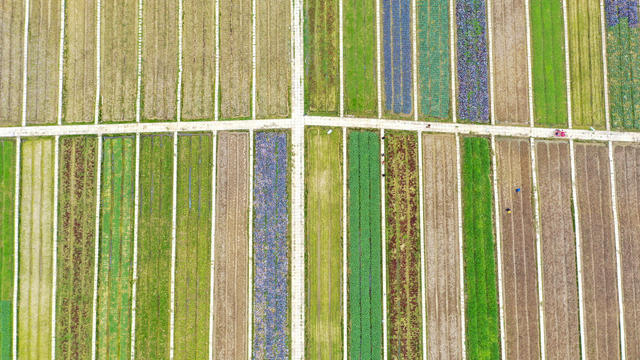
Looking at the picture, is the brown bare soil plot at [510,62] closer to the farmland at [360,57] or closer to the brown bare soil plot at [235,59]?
the farmland at [360,57]

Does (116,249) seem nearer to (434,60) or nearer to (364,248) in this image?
(364,248)

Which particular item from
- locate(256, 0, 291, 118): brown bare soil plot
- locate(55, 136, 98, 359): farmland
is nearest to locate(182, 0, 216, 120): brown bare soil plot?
locate(256, 0, 291, 118): brown bare soil plot

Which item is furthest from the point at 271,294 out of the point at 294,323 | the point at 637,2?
the point at 637,2

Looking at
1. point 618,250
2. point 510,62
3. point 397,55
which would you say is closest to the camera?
point 618,250

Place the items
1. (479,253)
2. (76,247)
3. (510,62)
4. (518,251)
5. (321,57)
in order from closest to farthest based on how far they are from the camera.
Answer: (76,247)
(479,253)
(518,251)
(321,57)
(510,62)

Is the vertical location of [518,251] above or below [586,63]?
below

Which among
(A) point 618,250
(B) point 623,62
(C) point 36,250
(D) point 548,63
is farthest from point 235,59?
(A) point 618,250

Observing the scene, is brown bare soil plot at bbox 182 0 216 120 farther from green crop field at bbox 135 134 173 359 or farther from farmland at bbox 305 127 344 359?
farmland at bbox 305 127 344 359

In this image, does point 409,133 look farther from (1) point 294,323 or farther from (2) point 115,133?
(2) point 115,133
